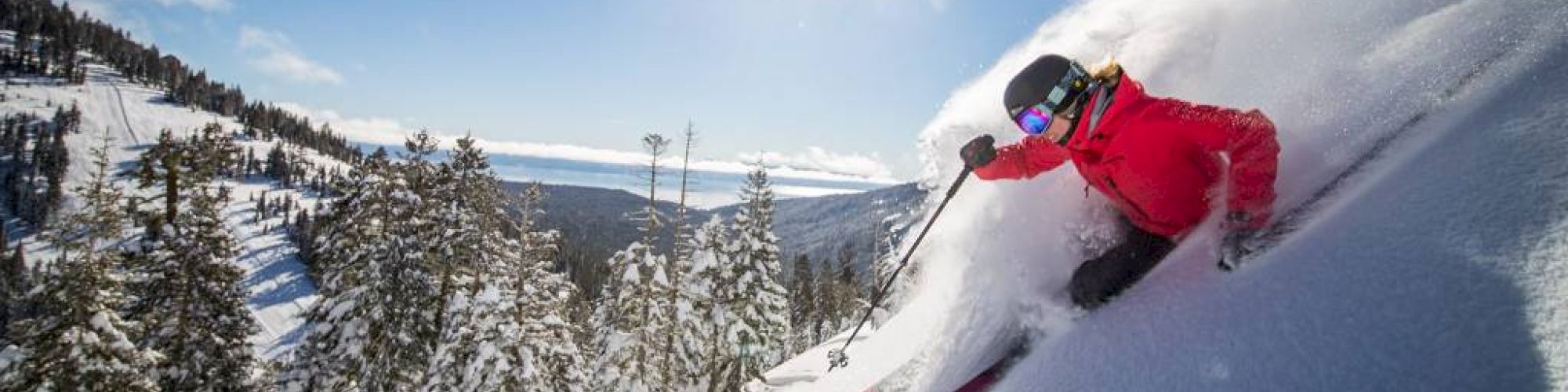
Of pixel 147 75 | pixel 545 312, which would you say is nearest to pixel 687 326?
pixel 545 312

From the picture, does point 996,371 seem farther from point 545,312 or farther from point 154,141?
point 154,141

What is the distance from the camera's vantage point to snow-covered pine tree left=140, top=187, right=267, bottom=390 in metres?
13.8

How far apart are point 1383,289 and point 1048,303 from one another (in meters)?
1.46

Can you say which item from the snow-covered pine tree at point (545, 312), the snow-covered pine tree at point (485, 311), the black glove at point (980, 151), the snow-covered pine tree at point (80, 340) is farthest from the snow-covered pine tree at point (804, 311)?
the black glove at point (980, 151)

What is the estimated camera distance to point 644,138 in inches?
875

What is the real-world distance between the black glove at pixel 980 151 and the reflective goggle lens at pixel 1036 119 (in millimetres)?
626

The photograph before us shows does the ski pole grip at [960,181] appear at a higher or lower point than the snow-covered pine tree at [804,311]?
higher

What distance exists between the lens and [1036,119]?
337cm

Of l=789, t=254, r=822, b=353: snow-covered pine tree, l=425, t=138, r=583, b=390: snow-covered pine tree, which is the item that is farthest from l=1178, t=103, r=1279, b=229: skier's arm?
l=789, t=254, r=822, b=353: snow-covered pine tree

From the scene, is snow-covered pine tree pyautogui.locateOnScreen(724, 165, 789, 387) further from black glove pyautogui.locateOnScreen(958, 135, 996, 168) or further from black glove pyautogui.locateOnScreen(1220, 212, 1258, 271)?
black glove pyautogui.locateOnScreen(1220, 212, 1258, 271)

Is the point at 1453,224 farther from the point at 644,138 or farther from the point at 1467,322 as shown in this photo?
the point at 644,138

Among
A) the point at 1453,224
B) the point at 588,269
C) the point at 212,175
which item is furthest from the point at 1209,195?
the point at 588,269

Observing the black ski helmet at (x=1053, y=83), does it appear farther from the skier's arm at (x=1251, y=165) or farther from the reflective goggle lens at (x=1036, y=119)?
the skier's arm at (x=1251, y=165)

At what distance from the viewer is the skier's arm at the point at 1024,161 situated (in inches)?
156
